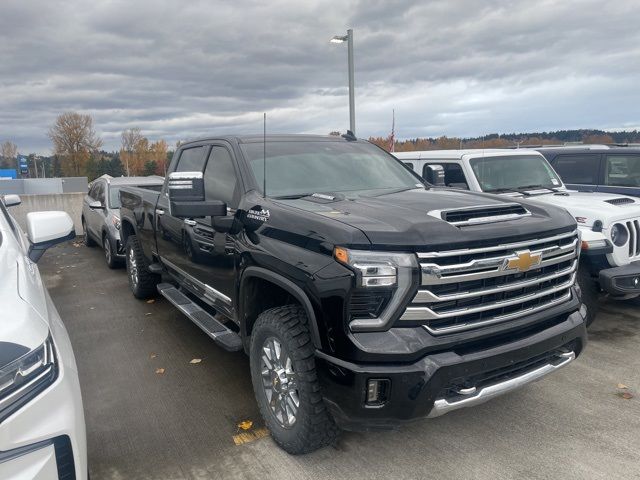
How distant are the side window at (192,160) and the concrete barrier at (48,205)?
9.57m

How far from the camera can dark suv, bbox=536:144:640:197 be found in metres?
7.03

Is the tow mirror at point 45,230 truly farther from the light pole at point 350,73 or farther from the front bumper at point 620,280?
the light pole at point 350,73

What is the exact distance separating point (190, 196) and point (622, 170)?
6368 mm

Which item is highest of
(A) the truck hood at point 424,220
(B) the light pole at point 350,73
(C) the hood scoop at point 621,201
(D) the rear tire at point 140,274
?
(B) the light pole at point 350,73

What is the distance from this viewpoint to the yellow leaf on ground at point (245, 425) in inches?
138

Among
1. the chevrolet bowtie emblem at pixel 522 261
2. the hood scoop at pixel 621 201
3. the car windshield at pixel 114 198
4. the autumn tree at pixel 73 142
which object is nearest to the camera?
the chevrolet bowtie emblem at pixel 522 261

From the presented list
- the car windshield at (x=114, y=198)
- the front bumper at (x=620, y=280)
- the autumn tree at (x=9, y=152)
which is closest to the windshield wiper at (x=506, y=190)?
the front bumper at (x=620, y=280)

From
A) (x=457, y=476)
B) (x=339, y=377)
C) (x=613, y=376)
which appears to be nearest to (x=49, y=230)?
(x=339, y=377)

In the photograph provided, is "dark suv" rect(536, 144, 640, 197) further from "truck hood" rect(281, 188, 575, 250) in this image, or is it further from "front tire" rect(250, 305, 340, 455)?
"front tire" rect(250, 305, 340, 455)

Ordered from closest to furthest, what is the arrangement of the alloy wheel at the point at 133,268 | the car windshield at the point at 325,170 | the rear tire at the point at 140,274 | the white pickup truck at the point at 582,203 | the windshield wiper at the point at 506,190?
1. the car windshield at the point at 325,170
2. the white pickup truck at the point at 582,203
3. the windshield wiper at the point at 506,190
4. the rear tire at the point at 140,274
5. the alloy wheel at the point at 133,268

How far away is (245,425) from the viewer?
354 centimetres

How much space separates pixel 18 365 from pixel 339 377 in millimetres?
1453

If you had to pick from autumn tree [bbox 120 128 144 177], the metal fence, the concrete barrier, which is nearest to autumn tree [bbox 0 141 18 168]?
autumn tree [bbox 120 128 144 177]

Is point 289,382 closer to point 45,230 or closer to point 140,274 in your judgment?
point 45,230
